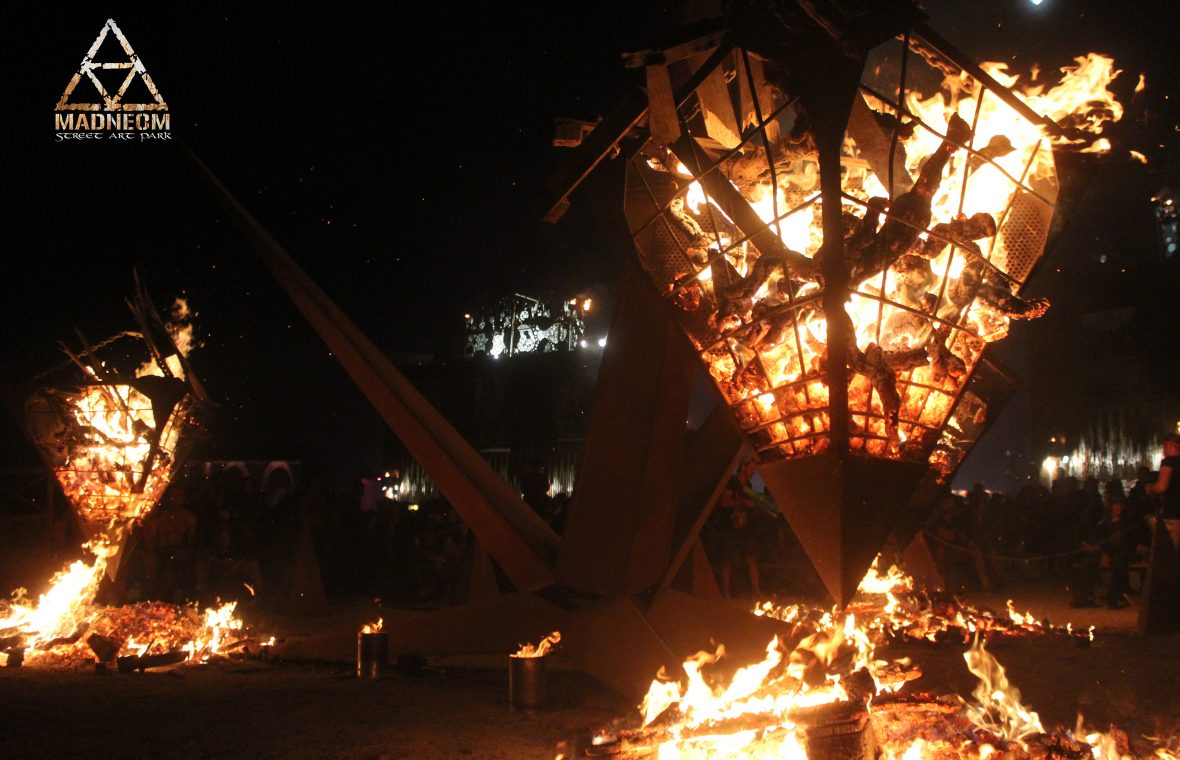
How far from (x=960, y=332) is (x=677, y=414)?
95.9 inches

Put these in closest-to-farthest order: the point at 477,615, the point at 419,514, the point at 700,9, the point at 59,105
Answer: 1. the point at 700,9
2. the point at 477,615
3. the point at 59,105
4. the point at 419,514

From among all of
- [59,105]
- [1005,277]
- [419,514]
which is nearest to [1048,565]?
[419,514]

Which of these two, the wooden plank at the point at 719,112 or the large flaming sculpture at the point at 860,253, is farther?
the wooden plank at the point at 719,112

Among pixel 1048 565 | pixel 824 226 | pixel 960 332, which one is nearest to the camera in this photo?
pixel 824 226

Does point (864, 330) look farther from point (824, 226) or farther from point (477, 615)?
point (477, 615)

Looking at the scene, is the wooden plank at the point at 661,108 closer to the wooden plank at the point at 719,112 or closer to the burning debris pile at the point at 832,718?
the wooden plank at the point at 719,112

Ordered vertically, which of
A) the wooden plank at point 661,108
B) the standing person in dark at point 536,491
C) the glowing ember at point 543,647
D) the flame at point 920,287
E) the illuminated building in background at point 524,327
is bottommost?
the glowing ember at point 543,647

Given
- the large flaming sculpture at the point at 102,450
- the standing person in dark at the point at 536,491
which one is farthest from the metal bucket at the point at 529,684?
the standing person in dark at the point at 536,491

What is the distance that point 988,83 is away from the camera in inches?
166

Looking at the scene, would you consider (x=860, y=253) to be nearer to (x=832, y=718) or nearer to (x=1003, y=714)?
(x=832, y=718)

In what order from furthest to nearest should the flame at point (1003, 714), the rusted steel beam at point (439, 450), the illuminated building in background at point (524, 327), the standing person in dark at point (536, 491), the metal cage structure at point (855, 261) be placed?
the illuminated building in background at point (524, 327) < the standing person in dark at point (536, 491) < the rusted steel beam at point (439, 450) < the flame at point (1003, 714) < the metal cage structure at point (855, 261)

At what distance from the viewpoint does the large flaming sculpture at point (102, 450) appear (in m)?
8.97

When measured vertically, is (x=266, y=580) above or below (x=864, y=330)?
below

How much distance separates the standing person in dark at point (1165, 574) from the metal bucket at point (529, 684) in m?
6.70
